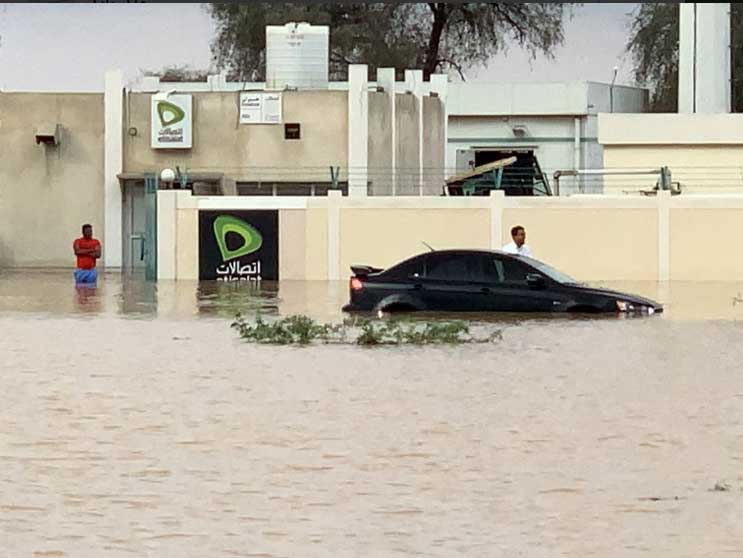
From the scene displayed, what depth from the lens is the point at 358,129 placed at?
1905 inches

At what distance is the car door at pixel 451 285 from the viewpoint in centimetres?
2639

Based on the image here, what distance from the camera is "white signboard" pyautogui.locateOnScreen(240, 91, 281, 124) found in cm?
4866

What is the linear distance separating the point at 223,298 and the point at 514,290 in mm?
8897

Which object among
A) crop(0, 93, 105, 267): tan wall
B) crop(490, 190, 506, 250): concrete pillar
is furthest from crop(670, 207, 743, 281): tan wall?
crop(0, 93, 105, 267): tan wall

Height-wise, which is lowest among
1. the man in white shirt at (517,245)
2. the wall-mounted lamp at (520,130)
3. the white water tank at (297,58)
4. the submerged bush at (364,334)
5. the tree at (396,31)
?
the submerged bush at (364,334)

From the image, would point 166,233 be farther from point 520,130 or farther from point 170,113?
point 520,130

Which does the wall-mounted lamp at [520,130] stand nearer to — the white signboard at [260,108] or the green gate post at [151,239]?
the white signboard at [260,108]

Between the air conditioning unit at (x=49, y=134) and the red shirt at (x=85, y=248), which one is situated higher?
the air conditioning unit at (x=49, y=134)

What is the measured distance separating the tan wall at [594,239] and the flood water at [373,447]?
609 inches

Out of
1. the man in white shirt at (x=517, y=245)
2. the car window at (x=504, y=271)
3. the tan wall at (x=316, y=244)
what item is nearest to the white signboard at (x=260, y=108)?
the tan wall at (x=316, y=244)

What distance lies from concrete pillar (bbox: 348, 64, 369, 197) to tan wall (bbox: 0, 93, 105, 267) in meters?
6.93

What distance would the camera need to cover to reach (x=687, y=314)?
27.9m

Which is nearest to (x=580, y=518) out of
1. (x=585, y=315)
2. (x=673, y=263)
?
(x=585, y=315)

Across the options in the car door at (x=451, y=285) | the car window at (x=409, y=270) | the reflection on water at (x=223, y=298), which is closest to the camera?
the car door at (x=451, y=285)
